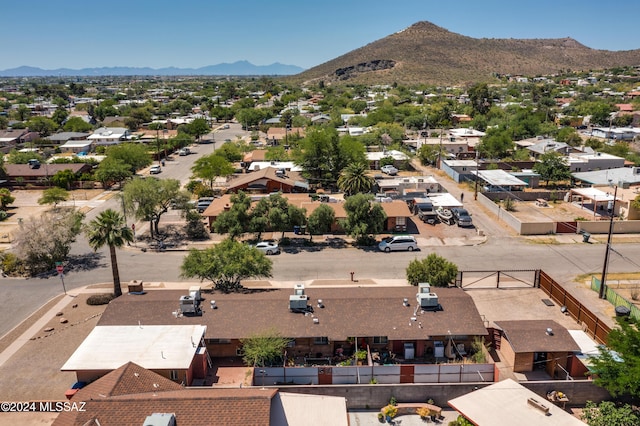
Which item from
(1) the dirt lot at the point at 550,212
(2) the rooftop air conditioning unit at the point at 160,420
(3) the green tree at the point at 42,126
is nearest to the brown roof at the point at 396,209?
(1) the dirt lot at the point at 550,212

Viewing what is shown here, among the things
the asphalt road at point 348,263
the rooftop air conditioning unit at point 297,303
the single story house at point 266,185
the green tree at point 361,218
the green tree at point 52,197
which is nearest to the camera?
the rooftop air conditioning unit at point 297,303

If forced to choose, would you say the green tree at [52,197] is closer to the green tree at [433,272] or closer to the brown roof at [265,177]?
the brown roof at [265,177]

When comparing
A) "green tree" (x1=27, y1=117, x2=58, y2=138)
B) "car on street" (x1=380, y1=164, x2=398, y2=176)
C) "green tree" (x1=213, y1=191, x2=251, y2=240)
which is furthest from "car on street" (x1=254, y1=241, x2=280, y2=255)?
"green tree" (x1=27, y1=117, x2=58, y2=138)

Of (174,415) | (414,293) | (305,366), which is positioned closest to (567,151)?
(414,293)

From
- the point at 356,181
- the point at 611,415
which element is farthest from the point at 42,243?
the point at 611,415

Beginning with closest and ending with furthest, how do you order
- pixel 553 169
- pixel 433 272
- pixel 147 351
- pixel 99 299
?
pixel 147 351
pixel 433 272
pixel 99 299
pixel 553 169

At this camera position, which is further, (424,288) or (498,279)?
(498,279)

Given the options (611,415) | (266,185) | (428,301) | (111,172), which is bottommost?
(611,415)

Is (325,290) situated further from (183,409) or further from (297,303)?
(183,409)
